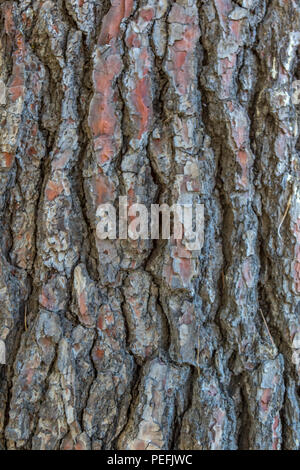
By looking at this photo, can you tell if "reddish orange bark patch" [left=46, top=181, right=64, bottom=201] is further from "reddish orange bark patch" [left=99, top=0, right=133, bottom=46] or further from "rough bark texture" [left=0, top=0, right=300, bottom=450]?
"reddish orange bark patch" [left=99, top=0, right=133, bottom=46]

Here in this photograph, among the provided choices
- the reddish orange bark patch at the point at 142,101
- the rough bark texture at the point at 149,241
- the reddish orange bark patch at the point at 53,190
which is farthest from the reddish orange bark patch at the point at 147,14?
the reddish orange bark patch at the point at 53,190

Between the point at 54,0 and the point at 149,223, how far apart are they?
0.66 meters

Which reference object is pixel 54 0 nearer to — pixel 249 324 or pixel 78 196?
pixel 78 196

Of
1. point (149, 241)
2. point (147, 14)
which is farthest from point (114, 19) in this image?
point (149, 241)

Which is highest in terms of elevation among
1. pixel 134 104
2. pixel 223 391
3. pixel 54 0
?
pixel 54 0

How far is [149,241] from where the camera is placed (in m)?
1.29

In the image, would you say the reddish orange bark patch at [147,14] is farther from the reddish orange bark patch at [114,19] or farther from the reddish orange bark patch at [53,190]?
the reddish orange bark patch at [53,190]

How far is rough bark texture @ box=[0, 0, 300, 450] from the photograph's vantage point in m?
1.27

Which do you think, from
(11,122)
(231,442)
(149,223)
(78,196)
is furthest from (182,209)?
(231,442)

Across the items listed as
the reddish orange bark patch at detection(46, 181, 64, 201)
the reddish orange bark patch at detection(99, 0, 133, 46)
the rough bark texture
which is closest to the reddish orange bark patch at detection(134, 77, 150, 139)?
the rough bark texture

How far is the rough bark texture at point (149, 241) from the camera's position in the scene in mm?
1268

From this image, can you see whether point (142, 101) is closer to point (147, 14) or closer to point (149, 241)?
point (147, 14)

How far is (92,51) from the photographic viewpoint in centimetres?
128

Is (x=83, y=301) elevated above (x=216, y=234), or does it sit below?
below
